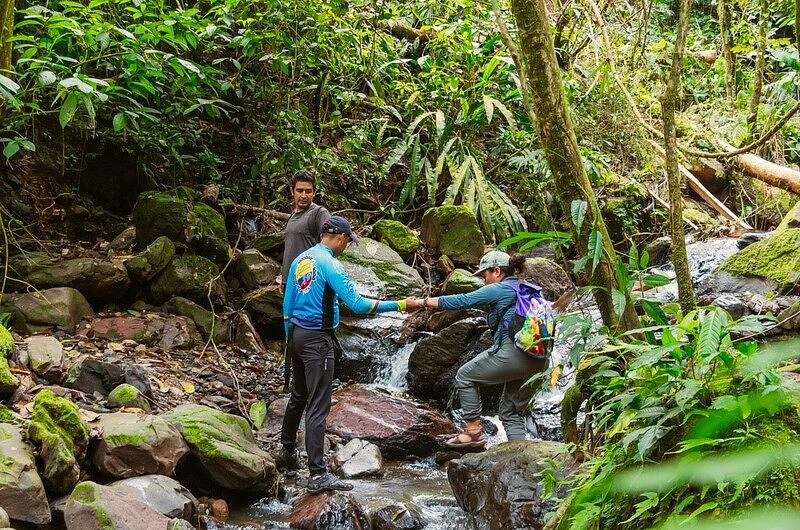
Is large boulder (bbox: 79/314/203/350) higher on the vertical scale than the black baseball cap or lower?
lower

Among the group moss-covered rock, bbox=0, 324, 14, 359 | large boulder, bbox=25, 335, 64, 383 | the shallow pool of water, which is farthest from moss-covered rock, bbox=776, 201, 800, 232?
moss-covered rock, bbox=0, 324, 14, 359

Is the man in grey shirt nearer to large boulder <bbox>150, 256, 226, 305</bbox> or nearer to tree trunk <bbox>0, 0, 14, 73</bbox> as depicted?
large boulder <bbox>150, 256, 226, 305</bbox>

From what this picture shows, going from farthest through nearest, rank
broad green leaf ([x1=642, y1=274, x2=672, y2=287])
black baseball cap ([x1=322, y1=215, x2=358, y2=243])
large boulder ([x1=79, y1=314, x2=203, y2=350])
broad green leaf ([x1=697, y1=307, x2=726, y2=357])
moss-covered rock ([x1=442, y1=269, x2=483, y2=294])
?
1. moss-covered rock ([x1=442, y1=269, x2=483, y2=294])
2. large boulder ([x1=79, y1=314, x2=203, y2=350])
3. black baseball cap ([x1=322, y1=215, x2=358, y2=243])
4. broad green leaf ([x1=642, y1=274, x2=672, y2=287])
5. broad green leaf ([x1=697, y1=307, x2=726, y2=357])

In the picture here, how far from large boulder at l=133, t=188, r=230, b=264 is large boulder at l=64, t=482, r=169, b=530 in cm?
488

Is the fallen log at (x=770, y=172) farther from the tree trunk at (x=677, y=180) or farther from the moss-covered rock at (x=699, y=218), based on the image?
the tree trunk at (x=677, y=180)

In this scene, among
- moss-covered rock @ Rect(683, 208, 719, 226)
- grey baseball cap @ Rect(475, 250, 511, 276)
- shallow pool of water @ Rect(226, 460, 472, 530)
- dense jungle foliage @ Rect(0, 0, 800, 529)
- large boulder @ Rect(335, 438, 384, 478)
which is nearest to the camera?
shallow pool of water @ Rect(226, 460, 472, 530)

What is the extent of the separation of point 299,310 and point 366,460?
1.49 m

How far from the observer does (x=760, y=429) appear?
6.09 feet

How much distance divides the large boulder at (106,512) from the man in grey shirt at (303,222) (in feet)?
9.18

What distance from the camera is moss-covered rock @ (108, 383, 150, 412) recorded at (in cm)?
508

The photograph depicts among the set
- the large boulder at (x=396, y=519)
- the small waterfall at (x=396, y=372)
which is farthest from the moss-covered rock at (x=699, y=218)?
the large boulder at (x=396, y=519)

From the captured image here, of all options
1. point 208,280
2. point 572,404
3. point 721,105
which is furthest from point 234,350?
point 721,105

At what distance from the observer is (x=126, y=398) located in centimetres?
512

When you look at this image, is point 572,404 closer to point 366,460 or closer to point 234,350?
point 366,460
